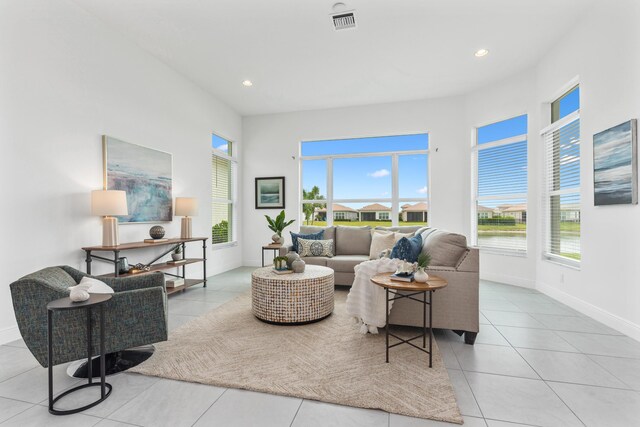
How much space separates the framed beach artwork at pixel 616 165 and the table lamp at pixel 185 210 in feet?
16.1

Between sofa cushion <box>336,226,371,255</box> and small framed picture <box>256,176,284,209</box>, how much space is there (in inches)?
71.3

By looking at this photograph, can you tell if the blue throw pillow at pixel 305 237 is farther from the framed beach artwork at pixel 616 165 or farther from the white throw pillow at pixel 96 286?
the framed beach artwork at pixel 616 165

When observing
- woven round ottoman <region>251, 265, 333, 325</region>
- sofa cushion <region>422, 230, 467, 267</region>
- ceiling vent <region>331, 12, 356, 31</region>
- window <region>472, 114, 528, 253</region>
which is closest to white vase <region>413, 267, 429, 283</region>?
sofa cushion <region>422, 230, 467, 267</region>

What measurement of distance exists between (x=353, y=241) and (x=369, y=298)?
88.3 inches

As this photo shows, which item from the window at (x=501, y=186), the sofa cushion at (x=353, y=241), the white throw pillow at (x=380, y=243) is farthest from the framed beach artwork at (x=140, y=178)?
the window at (x=501, y=186)

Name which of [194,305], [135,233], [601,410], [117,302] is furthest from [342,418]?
[135,233]

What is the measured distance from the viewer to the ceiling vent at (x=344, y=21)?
3.13 m

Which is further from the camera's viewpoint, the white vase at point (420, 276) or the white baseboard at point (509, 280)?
the white baseboard at point (509, 280)

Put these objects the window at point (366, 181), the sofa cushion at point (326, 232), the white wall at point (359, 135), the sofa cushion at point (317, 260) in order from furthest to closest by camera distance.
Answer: the window at point (366, 181) → the white wall at point (359, 135) → the sofa cushion at point (326, 232) → the sofa cushion at point (317, 260)

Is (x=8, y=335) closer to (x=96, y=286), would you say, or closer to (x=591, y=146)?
(x=96, y=286)

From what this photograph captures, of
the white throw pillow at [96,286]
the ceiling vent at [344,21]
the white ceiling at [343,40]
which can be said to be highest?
the white ceiling at [343,40]

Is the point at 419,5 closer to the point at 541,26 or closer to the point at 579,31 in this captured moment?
the point at 541,26

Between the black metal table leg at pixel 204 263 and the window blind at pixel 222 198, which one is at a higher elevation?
the window blind at pixel 222 198

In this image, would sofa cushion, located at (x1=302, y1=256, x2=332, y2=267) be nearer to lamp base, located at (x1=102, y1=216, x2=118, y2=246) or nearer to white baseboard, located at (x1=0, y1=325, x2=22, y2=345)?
lamp base, located at (x1=102, y1=216, x2=118, y2=246)
